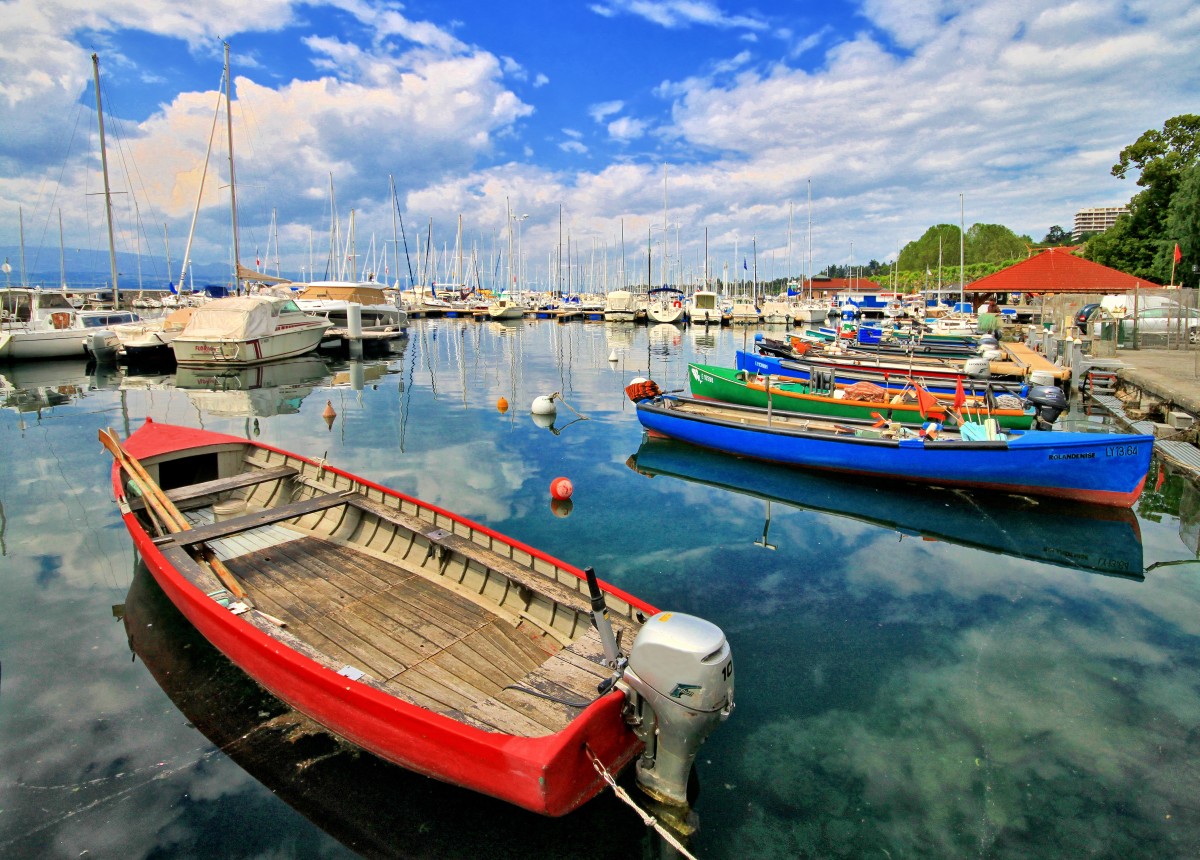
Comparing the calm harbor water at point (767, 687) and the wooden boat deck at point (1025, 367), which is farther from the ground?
the wooden boat deck at point (1025, 367)

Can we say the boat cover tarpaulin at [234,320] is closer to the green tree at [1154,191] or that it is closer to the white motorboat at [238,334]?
the white motorboat at [238,334]

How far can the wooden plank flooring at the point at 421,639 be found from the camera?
512 centimetres

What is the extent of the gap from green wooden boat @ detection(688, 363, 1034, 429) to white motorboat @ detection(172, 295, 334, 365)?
70.2 ft

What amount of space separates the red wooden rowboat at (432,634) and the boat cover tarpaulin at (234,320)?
22.2m

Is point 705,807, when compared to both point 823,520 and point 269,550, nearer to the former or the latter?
point 269,550

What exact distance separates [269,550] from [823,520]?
8.73 m

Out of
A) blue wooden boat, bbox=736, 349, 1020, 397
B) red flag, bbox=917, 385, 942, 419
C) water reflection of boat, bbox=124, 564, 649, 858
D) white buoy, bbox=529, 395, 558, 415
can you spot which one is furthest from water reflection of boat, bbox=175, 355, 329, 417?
red flag, bbox=917, 385, 942, 419

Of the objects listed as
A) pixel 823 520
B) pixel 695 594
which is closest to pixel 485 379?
pixel 823 520

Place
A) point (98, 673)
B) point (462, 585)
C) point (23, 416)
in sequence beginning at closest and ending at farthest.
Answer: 1. point (98, 673)
2. point (462, 585)
3. point (23, 416)

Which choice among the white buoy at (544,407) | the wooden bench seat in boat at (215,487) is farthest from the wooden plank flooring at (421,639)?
the white buoy at (544,407)

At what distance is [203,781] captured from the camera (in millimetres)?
5301

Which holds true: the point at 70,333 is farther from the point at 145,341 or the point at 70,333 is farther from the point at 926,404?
the point at 926,404

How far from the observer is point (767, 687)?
6.55m

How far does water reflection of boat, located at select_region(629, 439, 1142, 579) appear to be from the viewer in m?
10.2
